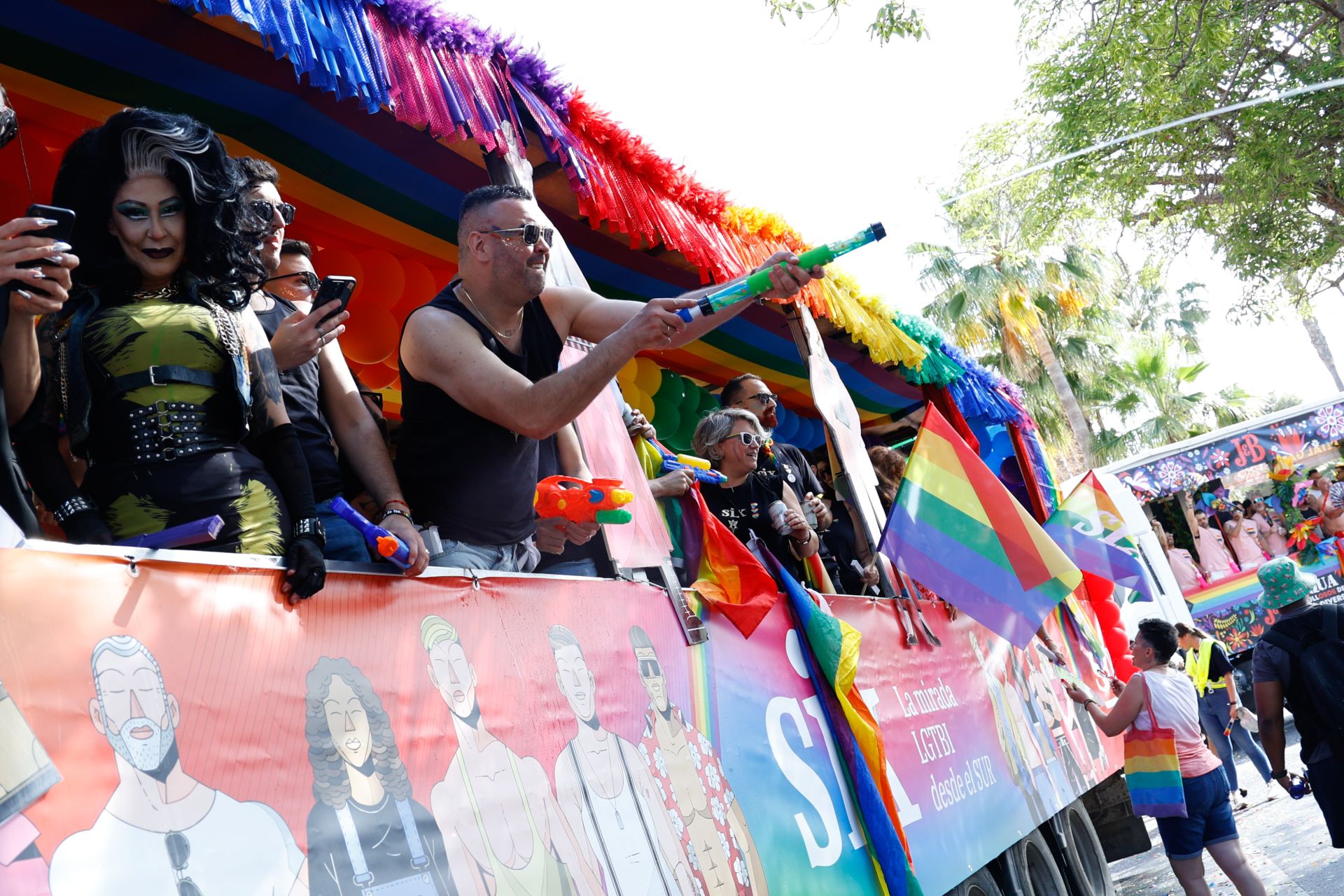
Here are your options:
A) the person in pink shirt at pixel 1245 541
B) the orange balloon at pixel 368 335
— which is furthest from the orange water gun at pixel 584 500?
the person in pink shirt at pixel 1245 541

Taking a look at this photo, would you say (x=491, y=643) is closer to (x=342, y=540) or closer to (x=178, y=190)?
(x=342, y=540)

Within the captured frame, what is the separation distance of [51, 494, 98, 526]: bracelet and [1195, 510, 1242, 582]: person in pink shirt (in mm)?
16857

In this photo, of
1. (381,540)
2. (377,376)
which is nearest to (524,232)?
(381,540)

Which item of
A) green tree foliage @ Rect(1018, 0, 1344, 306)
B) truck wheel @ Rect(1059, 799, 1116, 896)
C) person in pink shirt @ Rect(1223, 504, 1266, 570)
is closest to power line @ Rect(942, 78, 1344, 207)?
green tree foliage @ Rect(1018, 0, 1344, 306)

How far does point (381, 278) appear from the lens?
5387 mm

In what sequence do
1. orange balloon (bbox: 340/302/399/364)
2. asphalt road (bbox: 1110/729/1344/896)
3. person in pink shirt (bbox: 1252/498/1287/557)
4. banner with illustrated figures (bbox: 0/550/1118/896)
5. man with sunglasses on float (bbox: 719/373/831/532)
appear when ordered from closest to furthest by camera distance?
banner with illustrated figures (bbox: 0/550/1118/896), orange balloon (bbox: 340/302/399/364), man with sunglasses on float (bbox: 719/373/831/532), asphalt road (bbox: 1110/729/1344/896), person in pink shirt (bbox: 1252/498/1287/557)

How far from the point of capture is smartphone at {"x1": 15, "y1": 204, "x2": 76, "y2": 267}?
1912mm

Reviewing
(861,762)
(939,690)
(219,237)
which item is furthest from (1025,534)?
(219,237)

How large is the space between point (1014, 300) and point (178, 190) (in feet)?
79.0

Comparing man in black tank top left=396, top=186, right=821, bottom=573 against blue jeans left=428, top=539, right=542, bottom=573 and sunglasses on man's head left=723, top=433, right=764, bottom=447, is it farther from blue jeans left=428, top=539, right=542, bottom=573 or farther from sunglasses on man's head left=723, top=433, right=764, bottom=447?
sunglasses on man's head left=723, top=433, right=764, bottom=447

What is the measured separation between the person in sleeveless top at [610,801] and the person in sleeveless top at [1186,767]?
14.6 feet

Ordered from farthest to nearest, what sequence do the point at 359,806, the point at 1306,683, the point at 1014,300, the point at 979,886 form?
the point at 1014,300, the point at 1306,683, the point at 979,886, the point at 359,806

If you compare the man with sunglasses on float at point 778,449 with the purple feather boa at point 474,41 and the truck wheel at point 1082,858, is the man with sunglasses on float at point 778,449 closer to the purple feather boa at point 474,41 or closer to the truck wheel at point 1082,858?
the purple feather boa at point 474,41

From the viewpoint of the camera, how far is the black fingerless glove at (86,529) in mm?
1969
